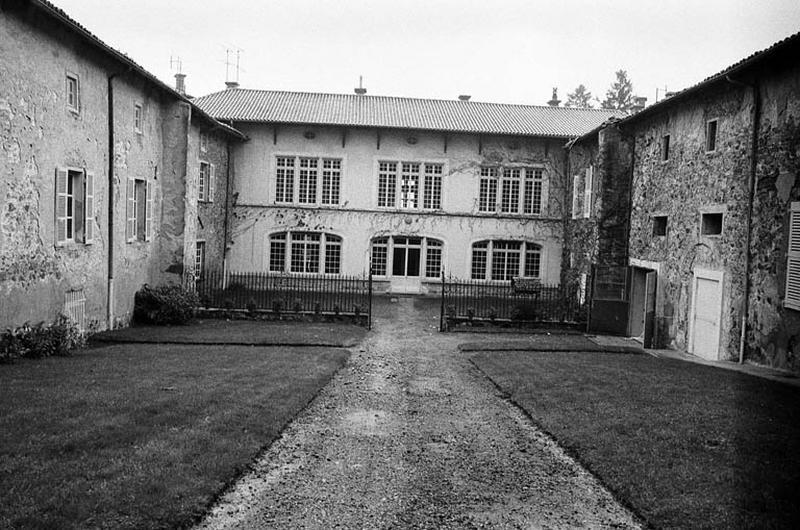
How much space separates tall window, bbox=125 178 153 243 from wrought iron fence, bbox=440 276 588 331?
8316mm

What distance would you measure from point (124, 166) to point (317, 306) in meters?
6.51

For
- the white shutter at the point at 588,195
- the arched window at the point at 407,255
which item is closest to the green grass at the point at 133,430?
the white shutter at the point at 588,195

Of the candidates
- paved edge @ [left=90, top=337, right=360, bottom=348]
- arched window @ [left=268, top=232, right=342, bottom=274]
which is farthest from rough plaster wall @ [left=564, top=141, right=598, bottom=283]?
paved edge @ [left=90, top=337, right=360, bottom=348]

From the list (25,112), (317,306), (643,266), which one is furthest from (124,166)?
(643,266)

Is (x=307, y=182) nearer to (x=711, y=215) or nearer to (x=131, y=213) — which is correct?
(x=131, y=213)

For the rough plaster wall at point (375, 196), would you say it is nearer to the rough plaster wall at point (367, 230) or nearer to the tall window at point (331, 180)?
the rough plaster wall at point (367, 230)

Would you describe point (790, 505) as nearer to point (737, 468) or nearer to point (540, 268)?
point (737, 468)

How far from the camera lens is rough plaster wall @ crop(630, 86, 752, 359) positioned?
A: 14914 millimetres

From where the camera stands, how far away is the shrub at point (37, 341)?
1218 centimetres

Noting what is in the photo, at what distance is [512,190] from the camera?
2934 centimetres

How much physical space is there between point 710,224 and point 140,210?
576 inches

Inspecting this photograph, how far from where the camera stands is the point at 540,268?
2927 cm

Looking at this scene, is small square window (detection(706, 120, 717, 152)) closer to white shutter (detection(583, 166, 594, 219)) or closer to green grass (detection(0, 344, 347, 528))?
white shutter (detection(583, 166, 594, 219))

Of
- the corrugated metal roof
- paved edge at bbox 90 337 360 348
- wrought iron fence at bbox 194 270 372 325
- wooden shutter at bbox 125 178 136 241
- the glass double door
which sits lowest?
paved edge at bbox 90 337 360 348
